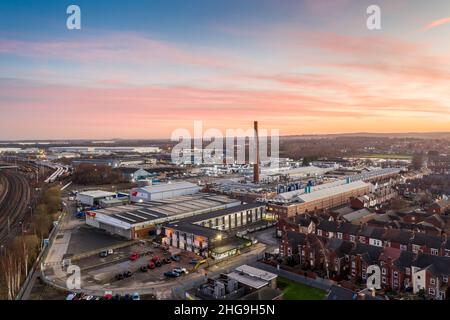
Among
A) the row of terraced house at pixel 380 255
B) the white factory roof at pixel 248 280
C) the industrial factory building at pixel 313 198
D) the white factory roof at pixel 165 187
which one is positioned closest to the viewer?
the white factory roof at pixel 248 280

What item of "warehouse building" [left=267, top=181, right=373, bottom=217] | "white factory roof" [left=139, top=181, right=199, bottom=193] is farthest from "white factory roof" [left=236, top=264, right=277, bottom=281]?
"white factory roof" [left=139, top=181, right=199, bottom=193]

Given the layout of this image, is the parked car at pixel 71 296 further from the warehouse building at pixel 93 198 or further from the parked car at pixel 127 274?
the warehouse building at pixel 93 198

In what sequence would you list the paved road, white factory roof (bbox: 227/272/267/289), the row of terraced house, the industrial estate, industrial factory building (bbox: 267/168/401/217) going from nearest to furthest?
white factory roof (bbox: 227/272/267/289), the row of terraced house, the industrial estate, the paved road, industrial factory building (bbox: 267/168/401/217)

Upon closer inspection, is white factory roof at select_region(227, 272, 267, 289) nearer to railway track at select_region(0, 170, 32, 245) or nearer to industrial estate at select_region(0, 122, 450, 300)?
industrial estate at select_region(0, 122, 450, 300)

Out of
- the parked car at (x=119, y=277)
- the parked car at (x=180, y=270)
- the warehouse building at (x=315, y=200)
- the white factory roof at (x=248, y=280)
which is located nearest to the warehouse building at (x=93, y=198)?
the warehouse building at (x=315, y=200)

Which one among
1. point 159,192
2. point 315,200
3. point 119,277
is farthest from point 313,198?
point 119,277

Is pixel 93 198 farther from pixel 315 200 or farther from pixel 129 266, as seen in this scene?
pixel 315 200
